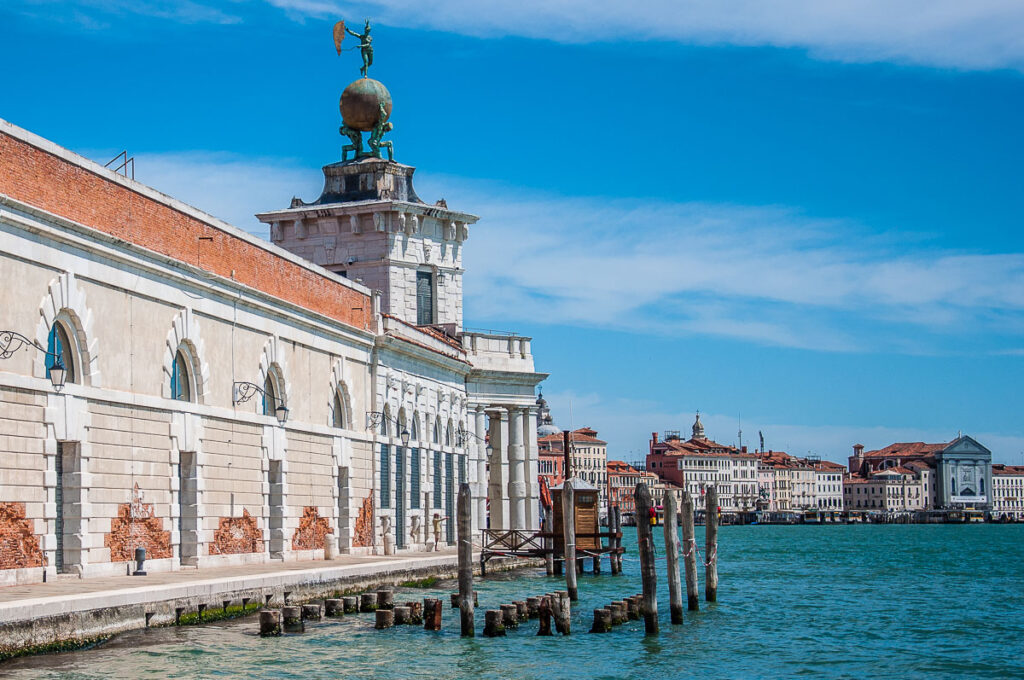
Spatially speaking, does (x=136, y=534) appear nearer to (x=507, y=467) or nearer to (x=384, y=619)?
(x=384, y=619)

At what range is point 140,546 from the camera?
27016mm

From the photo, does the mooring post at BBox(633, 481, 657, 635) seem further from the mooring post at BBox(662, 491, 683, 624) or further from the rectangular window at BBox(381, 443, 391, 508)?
the rectangular window at BBox(381, 443, 391, 508)

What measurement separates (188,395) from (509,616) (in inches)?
312

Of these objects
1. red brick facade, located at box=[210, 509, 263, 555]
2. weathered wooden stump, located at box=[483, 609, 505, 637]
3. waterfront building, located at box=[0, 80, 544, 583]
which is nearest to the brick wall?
waterfront building, located at box=[0, 80, 544, 583]

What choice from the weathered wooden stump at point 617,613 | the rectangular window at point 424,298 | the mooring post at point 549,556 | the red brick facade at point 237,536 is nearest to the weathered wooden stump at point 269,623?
the weathered wooden stump at point 617,613

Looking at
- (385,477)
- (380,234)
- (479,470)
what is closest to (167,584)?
(385,477)

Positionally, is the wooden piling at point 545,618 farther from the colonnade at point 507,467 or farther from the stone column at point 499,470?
the stone column at point 499,470

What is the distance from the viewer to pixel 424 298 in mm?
54000

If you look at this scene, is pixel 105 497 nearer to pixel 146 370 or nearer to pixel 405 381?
pixel 146 370

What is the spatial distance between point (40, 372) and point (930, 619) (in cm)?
2071

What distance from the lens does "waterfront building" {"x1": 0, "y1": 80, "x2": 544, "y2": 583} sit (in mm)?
23828

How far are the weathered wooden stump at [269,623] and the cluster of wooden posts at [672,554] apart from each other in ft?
19.7

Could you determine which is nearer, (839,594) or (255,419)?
(255,419)

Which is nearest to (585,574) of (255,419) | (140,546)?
(255,419)
